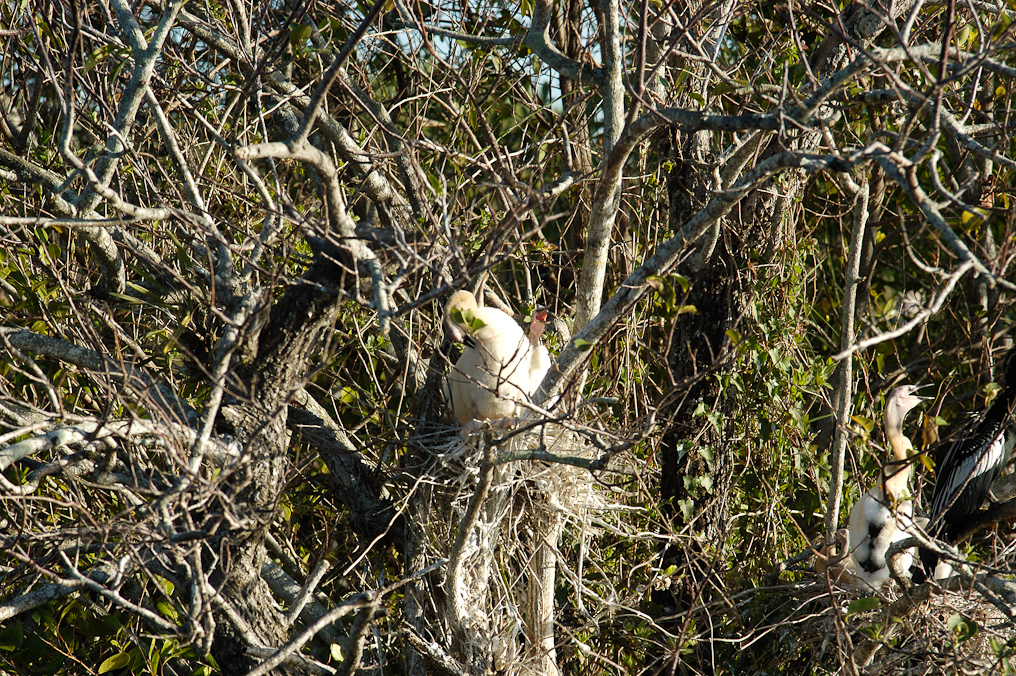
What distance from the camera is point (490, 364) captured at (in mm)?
3750

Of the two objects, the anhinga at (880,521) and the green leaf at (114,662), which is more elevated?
the anhinga at (880,521)

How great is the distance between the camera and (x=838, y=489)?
4.20 meters

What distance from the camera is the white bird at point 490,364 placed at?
3694 mm

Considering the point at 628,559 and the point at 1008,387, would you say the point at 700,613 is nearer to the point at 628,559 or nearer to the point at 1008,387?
the point at 628,559

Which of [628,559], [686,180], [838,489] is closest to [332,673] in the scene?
[628,559]

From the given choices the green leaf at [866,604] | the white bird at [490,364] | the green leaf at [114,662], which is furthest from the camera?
the green leaf at [114,662]

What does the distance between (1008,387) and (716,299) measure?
4.57 ft

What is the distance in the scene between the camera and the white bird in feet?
12.1

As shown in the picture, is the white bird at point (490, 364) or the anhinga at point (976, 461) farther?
the anhinga at point (976, 461)

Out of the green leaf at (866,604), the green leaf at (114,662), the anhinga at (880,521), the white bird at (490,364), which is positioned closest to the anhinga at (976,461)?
the anhinga at (880,521)

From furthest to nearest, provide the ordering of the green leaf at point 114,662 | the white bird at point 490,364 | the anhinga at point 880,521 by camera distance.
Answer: the anhinga at point 880,521 < the green leaf at point 114,662 < the white bird at point 490,364

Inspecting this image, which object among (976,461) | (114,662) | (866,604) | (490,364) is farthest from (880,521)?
(114,662)

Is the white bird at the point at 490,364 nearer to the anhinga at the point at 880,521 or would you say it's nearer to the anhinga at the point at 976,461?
the anhinga at the point at 880,521

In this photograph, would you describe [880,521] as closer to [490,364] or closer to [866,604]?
[866,604]
